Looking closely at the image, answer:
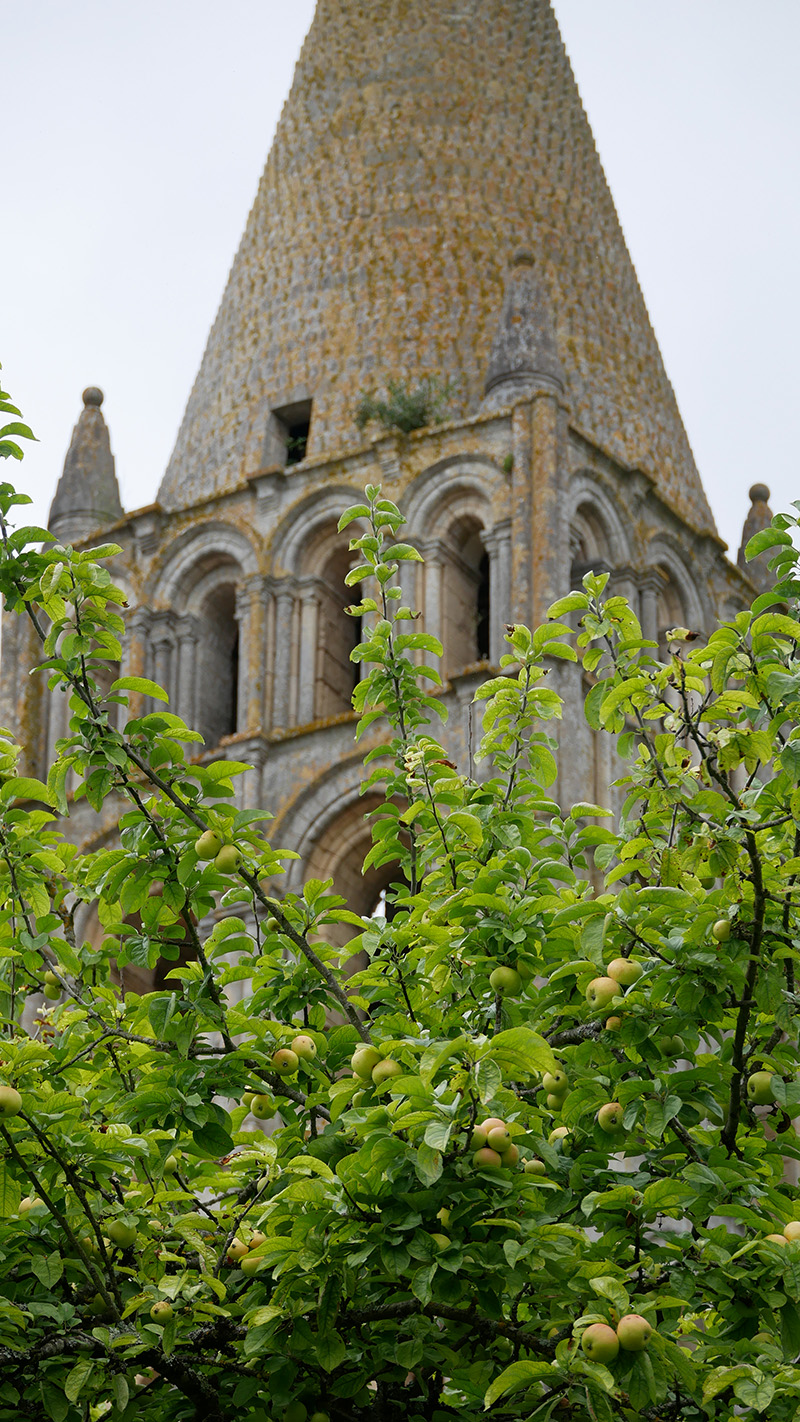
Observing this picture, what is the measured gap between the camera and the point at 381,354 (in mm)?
31719

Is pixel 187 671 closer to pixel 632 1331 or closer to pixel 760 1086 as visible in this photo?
pixel 760 1086

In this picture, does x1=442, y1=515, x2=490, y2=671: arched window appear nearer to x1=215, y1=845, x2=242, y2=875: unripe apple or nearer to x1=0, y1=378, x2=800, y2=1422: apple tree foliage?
x1=0, y1=378, x2=800, y2=1422: apple tree foliage

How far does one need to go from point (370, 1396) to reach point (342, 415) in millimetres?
23425

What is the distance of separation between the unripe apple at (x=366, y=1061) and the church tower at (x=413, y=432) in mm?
16998

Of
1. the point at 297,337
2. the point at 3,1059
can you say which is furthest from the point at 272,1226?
the point at 297,337

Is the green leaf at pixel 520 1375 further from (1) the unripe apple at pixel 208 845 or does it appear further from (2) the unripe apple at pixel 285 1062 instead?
(1) the unripe apple at pixel 208 845

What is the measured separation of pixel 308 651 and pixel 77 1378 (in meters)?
21.6

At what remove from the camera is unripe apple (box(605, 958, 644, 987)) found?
27.1 ft

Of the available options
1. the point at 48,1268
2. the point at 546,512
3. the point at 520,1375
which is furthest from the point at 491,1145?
the point at 546,512

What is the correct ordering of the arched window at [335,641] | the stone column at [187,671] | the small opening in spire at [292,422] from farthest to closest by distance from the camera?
the small opening in spire at [292,422], the stone column at [187,671], the arched window at [335,641]

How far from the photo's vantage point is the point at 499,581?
27.3m

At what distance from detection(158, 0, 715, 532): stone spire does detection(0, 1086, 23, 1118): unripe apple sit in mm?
22514

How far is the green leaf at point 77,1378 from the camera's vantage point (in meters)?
7.92

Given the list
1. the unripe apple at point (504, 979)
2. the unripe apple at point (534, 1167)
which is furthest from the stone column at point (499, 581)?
the unripe apple at point (534, 1167)
